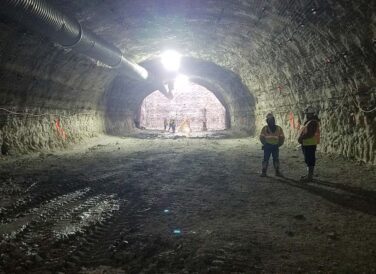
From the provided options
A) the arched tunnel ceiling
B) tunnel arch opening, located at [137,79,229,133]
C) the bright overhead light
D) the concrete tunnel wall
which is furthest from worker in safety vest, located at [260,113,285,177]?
tunnel arch opening, located at [137,79,229,133]

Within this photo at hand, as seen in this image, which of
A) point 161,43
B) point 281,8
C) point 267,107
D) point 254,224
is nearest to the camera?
point 254,224

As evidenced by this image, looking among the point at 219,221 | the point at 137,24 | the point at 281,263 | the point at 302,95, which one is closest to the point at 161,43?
the point at 137,24

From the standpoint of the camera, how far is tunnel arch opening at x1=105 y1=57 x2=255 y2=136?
1695 centimetres

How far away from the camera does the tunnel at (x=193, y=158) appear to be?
9.84 feet

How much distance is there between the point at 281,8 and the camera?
6.77 meters

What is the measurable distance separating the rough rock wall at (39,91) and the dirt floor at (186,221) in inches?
89.5

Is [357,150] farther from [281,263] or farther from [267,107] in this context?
[267,107]

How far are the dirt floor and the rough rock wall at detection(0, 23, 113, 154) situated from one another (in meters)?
2.27

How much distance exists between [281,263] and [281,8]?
5.80 metres

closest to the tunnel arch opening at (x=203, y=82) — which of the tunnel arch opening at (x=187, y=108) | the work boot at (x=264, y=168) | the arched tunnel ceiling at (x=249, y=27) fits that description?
the arched tunnel ceiling at (x=249, y=27)

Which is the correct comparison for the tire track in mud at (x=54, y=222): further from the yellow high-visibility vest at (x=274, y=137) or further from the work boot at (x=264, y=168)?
the yellow high-visibility vest at (x=274, y=137)

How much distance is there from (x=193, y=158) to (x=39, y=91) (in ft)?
16.9

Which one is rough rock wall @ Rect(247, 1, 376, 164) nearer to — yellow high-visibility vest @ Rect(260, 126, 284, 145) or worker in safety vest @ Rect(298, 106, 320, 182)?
worker in safety vest @ Rect(298, 106, 320, 182)

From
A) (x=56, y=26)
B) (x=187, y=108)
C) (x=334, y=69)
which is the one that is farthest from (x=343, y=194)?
(x=187, y=108)
